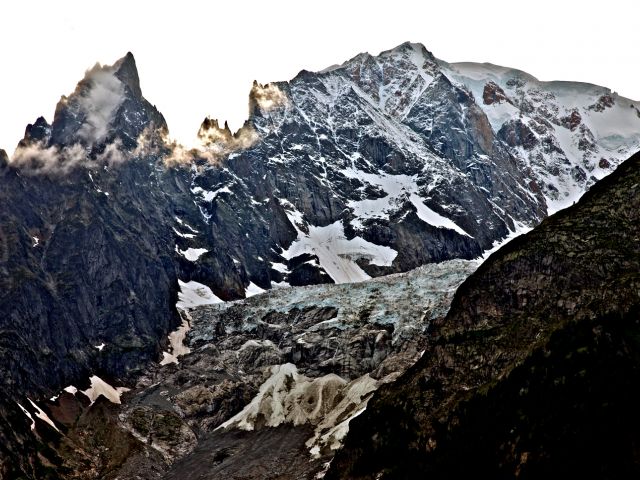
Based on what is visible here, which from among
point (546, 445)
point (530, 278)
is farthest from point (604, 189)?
point (546, 445)

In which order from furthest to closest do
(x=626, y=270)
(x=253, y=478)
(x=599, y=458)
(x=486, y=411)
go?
(x=253, y=478) → (x=626, y=270) → (x=486, y=411) → (x=599, y=458)

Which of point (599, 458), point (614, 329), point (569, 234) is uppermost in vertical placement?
point (569, 234)

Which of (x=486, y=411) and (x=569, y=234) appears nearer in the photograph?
(x=486, y=411)

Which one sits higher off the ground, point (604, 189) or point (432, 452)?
point (604, 189)

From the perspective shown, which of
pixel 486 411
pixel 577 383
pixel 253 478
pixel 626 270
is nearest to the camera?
pixel 577 383

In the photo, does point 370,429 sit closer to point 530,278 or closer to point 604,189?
point 530,278

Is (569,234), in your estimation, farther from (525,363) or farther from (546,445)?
(546,445)

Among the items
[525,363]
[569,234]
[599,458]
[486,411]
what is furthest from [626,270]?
[599,458]
